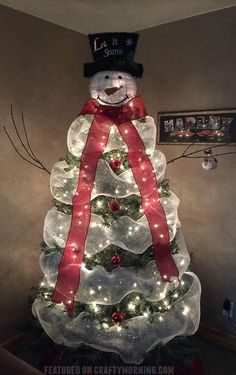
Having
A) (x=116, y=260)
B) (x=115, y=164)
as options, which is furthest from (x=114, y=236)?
(x=115, y=164)

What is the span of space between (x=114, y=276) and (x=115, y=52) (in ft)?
4.05

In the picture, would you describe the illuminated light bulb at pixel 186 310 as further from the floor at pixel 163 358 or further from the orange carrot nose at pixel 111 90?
the orange carrot nose at pixel 111 90

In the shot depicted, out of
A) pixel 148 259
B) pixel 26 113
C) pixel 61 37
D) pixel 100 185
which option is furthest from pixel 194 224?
pixel 61 37

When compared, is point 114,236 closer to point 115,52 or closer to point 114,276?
point 114,276

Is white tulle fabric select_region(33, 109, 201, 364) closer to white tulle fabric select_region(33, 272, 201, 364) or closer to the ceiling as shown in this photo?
white tulle fabric select_region(33, 272, 201, 364)

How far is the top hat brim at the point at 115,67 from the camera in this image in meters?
1.83

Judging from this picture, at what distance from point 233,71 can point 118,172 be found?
1070 millimetres

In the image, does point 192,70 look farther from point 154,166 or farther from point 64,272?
point 64,272

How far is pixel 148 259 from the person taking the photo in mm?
1812

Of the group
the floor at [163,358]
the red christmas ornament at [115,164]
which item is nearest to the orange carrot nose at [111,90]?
the red christmas ornament at [115,164]

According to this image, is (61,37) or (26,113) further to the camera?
(61,37)

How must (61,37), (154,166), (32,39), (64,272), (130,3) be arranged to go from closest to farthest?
(64,272)
(154,166)
(130,3)
(32,39)
(61,37)

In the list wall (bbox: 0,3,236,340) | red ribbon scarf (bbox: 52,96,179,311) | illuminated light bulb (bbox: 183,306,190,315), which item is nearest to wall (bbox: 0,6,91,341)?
wall (bbox: 0,3,236,340)

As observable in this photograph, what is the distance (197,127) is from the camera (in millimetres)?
2322
